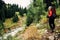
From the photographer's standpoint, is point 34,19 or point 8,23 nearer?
point 34,19

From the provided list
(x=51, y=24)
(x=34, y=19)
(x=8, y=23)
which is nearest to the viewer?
(x=51, y=24)

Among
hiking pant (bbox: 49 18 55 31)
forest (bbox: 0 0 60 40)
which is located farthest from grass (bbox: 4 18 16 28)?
hiking pant (bbox: 49 18 55 31)

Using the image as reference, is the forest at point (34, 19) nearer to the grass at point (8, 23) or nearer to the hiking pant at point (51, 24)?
the grass at point (8, 23)

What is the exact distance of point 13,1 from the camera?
104 ft

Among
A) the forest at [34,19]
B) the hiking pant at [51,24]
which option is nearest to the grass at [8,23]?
the forest at [34,19]

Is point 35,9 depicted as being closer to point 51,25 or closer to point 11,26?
point 51,25

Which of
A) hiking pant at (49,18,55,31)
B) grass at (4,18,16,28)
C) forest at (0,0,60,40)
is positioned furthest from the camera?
grass at (4,18,16,28)

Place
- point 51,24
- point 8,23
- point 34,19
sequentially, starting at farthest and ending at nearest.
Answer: point 8,23 → point 34,19 → point 51,24

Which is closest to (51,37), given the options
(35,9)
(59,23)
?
(59,23)

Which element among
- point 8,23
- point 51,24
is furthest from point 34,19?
point 8,23

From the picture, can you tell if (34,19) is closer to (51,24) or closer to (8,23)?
(51,24)

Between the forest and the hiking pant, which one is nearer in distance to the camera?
the hiking pant

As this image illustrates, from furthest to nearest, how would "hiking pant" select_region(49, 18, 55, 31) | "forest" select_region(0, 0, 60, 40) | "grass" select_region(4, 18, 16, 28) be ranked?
"grass" select_region(4, 18, 16, 28) → "forest" select_region(0, 0, 60, 40) → "hiking pant" select_region(49, 18, 55, 31)

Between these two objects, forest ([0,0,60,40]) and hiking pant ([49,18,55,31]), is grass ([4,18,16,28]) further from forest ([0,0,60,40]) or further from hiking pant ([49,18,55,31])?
hiking pant ([49,18,55,31])
